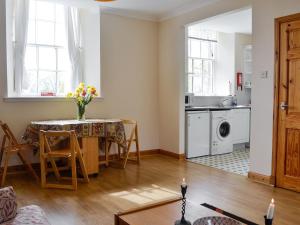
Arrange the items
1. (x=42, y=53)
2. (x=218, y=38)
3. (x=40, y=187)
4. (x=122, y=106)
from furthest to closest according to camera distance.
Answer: (x=218, y=38)
(x=122, y=106)
(x=42, y=53)
(x=40, y=187)

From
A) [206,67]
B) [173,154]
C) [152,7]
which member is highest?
[152,7]

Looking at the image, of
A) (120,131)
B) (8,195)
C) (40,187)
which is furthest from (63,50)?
(8,195)

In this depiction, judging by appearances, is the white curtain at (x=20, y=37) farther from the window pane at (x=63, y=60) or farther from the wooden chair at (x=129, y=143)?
the wooden chair at (x=129, y=143)

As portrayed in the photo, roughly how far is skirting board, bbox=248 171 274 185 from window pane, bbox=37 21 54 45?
3.61 meters

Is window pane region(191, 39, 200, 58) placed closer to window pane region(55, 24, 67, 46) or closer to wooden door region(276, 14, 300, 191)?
window pane region(55, 24, 67, 46)

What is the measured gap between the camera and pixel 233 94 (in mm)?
6711

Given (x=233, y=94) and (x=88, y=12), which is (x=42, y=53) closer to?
(x=88, y=12)

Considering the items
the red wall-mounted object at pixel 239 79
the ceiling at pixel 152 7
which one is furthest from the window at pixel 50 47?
the red wall-mounted object at pixel 239 79

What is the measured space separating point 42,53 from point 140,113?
194 centimetres

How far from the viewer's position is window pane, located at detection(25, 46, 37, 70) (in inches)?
178

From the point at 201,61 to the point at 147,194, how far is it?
401 cm

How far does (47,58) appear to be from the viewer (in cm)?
470

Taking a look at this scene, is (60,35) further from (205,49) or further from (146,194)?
(205,49)

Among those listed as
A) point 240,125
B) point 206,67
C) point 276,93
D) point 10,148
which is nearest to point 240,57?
point 206,67
